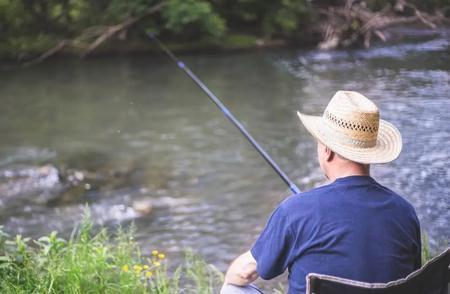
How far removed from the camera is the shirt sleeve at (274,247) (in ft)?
5.85

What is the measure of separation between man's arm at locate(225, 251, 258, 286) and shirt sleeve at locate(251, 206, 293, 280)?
90mm

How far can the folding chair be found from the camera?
1568mm

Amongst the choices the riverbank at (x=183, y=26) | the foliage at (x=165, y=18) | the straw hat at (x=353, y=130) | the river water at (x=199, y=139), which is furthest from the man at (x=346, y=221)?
the foliage at (x=165, y=18)

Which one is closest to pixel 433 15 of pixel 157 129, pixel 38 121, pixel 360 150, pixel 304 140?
pixel 304 140

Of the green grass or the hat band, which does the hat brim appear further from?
the green grass

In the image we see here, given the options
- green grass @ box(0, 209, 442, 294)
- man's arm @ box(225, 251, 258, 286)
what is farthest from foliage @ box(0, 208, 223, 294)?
man's arm @ box(225, 251, 258, 286)

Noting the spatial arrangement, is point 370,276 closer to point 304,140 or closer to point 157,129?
point 304,140

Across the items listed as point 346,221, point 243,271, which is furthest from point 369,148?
point 243,271

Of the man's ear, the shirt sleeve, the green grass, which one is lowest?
the green grass

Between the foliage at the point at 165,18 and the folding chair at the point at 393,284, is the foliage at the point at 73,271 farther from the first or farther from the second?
the foliage at the point at 165,18

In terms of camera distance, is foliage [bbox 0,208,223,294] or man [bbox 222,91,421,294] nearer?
man [bbox 222,91,421,294]

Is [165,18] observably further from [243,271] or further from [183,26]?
[243,271]

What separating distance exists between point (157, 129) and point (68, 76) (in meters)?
4.48

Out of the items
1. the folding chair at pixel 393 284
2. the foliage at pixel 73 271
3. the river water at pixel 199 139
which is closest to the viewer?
the folding chair at pixel 393 284
